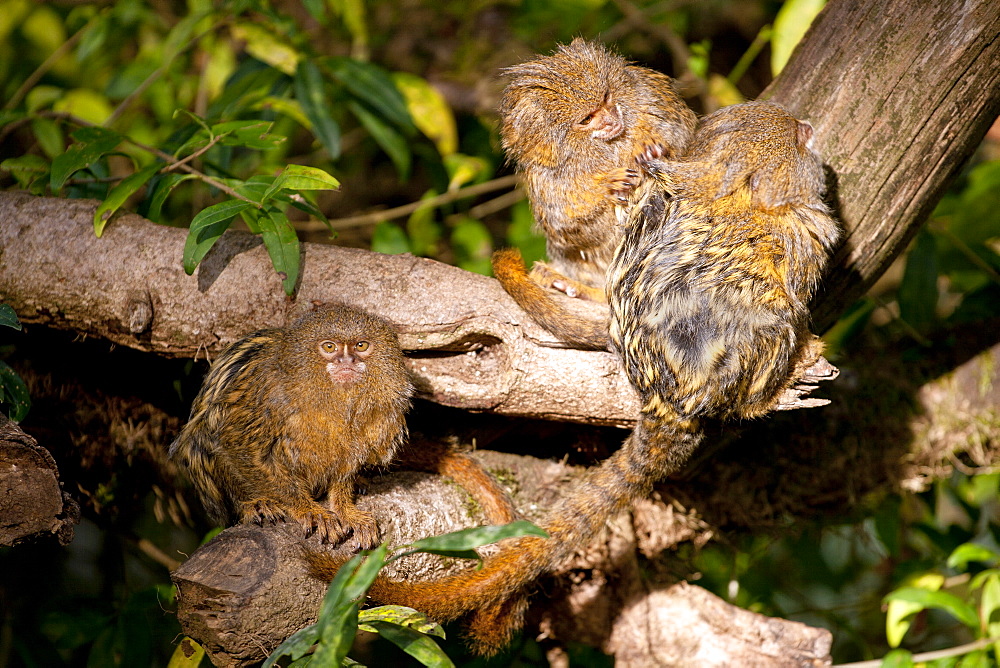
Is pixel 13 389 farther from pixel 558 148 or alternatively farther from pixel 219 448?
pixel 558 148

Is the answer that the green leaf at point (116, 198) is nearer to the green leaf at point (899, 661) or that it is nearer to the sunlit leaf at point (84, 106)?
the sunlit leaf at point (84, 106)

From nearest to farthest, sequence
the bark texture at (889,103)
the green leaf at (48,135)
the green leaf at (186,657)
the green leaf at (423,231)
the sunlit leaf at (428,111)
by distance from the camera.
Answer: the green leaf at (186,657)
the bark texture at (889,103)
the green leaf at (48,135)
the sunlit leaf at (428,111)
the green leaf at (423,231)

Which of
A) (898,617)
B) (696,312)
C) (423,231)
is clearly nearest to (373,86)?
(423,231)

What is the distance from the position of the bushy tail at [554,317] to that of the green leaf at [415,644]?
91cm

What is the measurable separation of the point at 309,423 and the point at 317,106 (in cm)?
163

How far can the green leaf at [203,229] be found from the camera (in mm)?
2086

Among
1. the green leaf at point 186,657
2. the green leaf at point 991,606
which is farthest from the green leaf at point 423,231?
the green leaf at point 991,606

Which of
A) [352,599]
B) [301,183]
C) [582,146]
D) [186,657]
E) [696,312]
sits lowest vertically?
[186,657]

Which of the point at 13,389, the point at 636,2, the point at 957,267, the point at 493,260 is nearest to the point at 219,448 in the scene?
the point at 13,389

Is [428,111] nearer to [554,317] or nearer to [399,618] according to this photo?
[554,317]

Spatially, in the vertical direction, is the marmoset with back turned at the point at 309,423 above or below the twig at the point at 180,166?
below

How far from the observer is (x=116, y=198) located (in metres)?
2.28

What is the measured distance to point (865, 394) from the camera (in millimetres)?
2984

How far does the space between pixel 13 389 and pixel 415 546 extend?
125 cm
